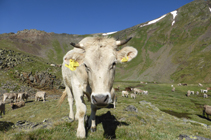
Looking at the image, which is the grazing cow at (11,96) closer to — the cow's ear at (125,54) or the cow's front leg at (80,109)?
the cow's front leg at (80,109)

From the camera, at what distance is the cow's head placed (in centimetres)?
469

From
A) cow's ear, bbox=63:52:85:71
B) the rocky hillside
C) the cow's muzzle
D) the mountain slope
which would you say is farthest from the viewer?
the mountain slope

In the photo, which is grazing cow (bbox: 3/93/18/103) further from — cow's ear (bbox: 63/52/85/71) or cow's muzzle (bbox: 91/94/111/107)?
cow's muzzle (bbox: 91/94/111/107)

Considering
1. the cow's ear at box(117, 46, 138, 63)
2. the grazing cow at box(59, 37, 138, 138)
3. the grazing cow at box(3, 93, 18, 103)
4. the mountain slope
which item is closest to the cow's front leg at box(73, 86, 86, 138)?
the grazing cow at box(59, 37, 138, 138)

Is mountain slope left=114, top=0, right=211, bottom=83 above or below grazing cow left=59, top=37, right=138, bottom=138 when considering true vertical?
above

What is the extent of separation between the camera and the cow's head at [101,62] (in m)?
4.69

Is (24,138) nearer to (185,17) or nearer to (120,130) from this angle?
(120,130)

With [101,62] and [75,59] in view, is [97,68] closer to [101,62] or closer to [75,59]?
[101,62]

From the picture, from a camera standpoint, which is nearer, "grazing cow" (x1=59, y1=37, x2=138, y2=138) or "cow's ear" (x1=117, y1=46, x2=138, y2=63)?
"grazing cow" (x1=59, y1=37, x2=138, y2=138)

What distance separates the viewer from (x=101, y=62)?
5203mm

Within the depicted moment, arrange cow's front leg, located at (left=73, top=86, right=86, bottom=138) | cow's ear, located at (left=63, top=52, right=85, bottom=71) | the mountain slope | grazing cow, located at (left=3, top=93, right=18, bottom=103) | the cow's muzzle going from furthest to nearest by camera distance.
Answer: the mountain slope < grazing cow, located at (left=3, top=93, right=18, bottom=103) < cow's front leg, located at (left=73, top=86, right=86, bottom=138) < cow's ear, located at (left=63, top=52, right=85, bottom=71) < the cow's muzzle

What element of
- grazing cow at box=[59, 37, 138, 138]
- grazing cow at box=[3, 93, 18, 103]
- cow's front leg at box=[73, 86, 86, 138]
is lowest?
grazing cow at box=[3, 93, 18, 103]

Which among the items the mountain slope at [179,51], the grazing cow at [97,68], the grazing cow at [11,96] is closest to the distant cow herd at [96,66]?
the grazing cow at [97,68]

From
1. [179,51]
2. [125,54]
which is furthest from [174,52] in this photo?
[125,54]
